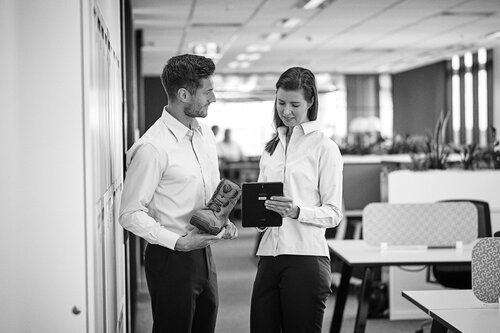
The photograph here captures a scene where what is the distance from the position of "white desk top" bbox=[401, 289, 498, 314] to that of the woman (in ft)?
1.31

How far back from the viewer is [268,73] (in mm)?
22844

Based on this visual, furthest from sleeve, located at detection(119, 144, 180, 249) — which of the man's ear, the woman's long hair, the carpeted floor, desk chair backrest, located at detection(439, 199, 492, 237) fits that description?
desk chair backrest, located at detection(439, 199, 492, 237)

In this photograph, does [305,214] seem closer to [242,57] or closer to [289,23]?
[289,23]

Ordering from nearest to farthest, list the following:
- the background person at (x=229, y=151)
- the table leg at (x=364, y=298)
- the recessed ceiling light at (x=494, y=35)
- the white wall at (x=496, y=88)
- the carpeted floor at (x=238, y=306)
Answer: the table leg at (x=364, y=298) → the carpeted floor at (x=238, y=306) → the recessed ceiling light at (x=494, y=35) → the background person at (x=229, y=151) → the white wall at (x=496, y=88)

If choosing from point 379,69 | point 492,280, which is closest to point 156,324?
point 492,280

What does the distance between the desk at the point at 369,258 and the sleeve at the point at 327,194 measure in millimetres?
1353

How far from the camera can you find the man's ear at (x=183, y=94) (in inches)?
110

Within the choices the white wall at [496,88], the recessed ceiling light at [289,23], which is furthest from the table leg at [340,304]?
the white wall at [496,88]

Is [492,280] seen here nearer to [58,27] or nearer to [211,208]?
[211,208]

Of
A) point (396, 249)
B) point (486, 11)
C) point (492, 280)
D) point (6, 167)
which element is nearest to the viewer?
point (6, 167)

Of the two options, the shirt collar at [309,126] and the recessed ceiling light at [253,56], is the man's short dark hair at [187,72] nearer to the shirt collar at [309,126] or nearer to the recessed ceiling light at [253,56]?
the shirt collar at [309,126]

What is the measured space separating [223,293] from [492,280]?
4.54 meters

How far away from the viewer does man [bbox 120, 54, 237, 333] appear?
8.86 ft

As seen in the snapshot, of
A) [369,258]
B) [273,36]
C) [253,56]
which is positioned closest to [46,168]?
[369,258]
